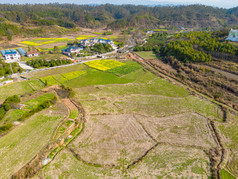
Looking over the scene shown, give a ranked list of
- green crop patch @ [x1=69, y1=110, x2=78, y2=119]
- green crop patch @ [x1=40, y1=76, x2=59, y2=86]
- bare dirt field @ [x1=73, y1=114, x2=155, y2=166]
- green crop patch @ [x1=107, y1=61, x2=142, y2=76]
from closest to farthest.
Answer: bare dirt field @ [x1=73, y1=114, x2=155, y2=166] → green crop patch @ [x1=69, y1=110, x2=78, y2=119] → green crop patch @ [x1=40, y1=76, x2=59, y2=86] → green crop patch @ [x1=107, y1=61, x2=142, y2=76]

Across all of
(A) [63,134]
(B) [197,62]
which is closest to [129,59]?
(B) [197,62]

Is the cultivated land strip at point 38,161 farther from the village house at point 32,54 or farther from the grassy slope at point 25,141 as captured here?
the village house at point 32,54

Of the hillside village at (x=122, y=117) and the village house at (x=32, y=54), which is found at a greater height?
the village house at (x=32, y=54)

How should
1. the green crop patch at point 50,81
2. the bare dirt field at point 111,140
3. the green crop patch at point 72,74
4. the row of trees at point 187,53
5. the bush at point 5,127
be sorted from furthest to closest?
the row of trees at point 187,53
the green crop patch at point 72,74
the green crop patch at point 50,81
the bush at point 5,127
the bare dirt field at point 111,140

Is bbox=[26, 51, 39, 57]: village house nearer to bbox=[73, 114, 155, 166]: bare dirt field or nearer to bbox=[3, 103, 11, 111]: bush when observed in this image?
bbox=[3, 103, 11, 111]: bush

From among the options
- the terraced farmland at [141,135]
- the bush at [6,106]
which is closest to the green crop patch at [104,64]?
the terraced farmland at [141,135]

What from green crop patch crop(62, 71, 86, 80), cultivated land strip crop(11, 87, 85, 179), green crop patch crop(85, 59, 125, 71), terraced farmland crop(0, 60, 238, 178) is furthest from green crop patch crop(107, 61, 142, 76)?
cultivated land strip crop(11, 87, 85, 179)

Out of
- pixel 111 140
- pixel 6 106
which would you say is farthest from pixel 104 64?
pixel 111 140

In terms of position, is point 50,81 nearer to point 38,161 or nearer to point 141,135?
point 38,161

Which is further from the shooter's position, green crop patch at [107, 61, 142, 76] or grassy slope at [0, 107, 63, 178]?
green crop patch at [107, 61, 142, 76]
